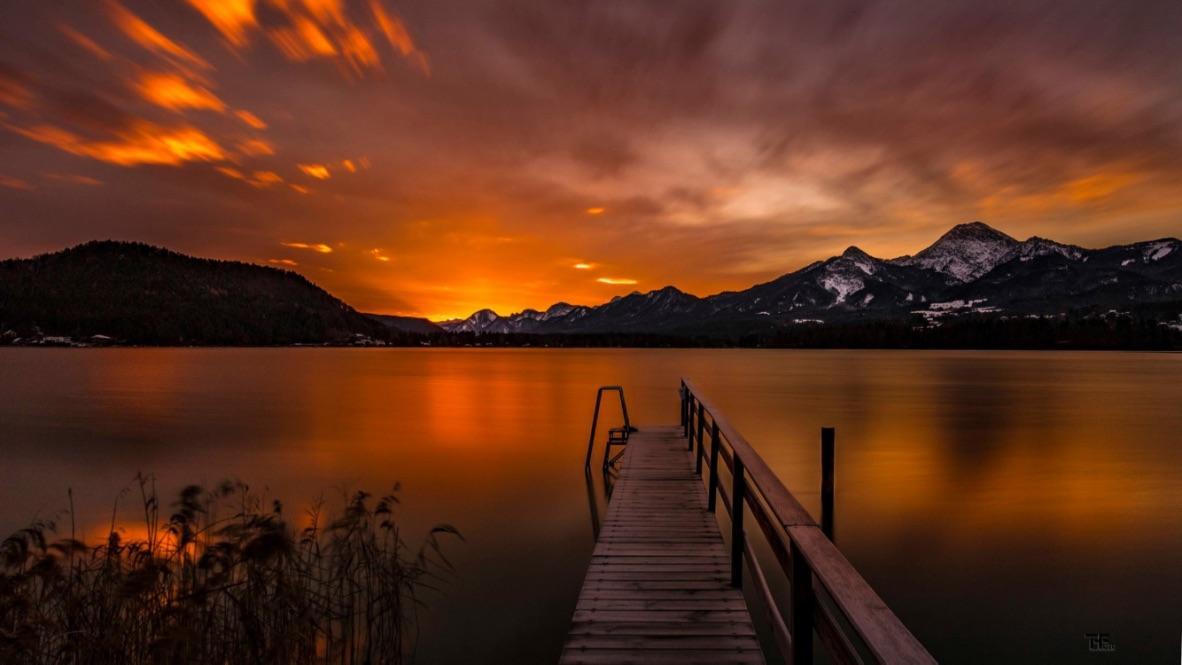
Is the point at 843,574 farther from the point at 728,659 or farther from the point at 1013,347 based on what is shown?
the point at 1013,347

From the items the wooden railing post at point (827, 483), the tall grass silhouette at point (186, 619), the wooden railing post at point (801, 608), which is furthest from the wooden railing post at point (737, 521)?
the wooden railing post at point (827, 483)

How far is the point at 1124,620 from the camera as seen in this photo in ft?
29.5

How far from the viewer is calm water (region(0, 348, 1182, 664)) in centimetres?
909

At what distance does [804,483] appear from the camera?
19.2 metres

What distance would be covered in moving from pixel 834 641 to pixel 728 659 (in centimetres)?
225

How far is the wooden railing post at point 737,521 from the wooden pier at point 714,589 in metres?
0.01

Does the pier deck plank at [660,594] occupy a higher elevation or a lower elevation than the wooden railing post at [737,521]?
lower

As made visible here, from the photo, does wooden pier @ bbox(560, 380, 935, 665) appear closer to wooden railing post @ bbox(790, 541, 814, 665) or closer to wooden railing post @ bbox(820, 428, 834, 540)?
wooden railing post @ bbox(790, 541, 814, 665)

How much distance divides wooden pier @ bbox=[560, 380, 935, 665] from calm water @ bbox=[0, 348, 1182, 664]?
6.40 ft

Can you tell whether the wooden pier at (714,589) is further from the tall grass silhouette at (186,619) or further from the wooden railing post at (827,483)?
the tall grass silhouette at (186,619)

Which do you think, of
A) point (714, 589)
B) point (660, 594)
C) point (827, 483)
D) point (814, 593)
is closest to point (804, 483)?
point (827, 483)

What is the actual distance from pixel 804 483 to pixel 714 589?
45.2 feet

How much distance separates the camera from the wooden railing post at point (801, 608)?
364 centimetres

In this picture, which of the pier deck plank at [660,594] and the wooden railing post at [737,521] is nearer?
the pier deck plank at [660,594]
